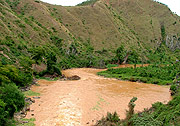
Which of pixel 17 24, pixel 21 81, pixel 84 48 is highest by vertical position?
pixel 17 24

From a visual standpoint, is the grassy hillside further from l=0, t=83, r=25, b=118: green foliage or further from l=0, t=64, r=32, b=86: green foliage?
l=0, t=83, r=25, b=118: green foliage

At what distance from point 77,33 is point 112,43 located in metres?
17.0

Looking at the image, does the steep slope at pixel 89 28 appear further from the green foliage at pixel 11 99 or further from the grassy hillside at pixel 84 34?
the green foliage at pixel 11 99

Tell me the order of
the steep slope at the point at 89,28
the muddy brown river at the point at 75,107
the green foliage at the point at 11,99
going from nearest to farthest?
the green foliage at the point at 11,99 < the muddy brown river at the point at 75,107 < the steep slope at the point at 89,28

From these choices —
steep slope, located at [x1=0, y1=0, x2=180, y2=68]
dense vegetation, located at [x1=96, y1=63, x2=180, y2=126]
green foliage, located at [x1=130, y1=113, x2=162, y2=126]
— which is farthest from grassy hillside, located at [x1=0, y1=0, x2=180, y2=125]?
green foliage, located at [x1=130, y1=113, x2=162, y2=126]

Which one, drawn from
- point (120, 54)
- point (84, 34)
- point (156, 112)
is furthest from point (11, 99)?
point (84, 34)

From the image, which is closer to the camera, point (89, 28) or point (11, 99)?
point (11, 99)

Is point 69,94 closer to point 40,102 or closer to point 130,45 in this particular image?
point 40,102

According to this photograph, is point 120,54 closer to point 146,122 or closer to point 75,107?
point 75,107

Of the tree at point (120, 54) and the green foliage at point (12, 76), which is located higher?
the tree at point (120, 54)

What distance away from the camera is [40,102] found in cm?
1738

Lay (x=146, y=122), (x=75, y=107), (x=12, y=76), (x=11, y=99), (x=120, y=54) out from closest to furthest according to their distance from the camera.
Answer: (x=146, y=122) < (x=11, y=99) < (x=75, y=107) < (x=12, y=76) < (x=120, y=54)

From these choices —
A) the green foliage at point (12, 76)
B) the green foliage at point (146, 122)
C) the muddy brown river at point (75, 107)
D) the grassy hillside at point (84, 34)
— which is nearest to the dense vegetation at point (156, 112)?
the green foliage at point (146, 122)

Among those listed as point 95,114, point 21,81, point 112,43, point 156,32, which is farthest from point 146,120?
point 156,32
